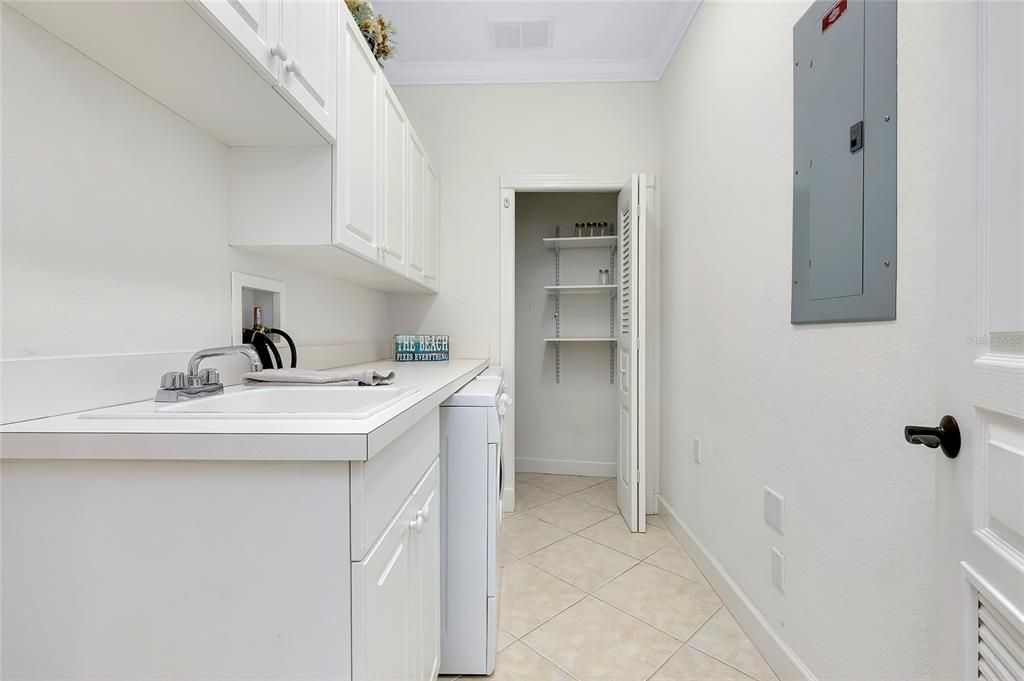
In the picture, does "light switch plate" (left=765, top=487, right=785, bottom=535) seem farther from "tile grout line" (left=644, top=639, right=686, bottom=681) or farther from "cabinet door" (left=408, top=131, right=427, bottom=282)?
"cabinet door" (left=408, top=131, right=427, bottom=282)

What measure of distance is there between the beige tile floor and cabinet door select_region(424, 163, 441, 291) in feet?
4.98

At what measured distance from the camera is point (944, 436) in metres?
0.74

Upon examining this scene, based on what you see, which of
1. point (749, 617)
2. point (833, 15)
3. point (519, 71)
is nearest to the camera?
point (833, 15)

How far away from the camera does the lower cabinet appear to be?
2.27 ft

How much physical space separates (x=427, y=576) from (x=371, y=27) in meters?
1.82

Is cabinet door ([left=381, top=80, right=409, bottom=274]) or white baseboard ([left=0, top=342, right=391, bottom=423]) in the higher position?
cabinet door ([left=381, top=80, right=409, bottom=274])

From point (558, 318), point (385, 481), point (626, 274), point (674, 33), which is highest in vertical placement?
point (674, 33)

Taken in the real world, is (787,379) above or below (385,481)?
above

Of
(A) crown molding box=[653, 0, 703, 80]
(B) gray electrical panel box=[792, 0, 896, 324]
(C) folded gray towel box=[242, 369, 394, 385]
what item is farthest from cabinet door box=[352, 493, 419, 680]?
(A) crown molding box=[653, 0, 703, 80]

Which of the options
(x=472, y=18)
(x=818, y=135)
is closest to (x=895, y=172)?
(x=818, y=135)

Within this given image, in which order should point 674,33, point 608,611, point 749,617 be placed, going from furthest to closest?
1. point 674,33
2. point 608,611
3. point 749,617

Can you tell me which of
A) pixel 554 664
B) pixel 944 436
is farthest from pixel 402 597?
pixel 944 436

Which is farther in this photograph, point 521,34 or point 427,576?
point 521,34

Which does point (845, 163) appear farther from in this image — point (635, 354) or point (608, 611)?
point (608, 611)
